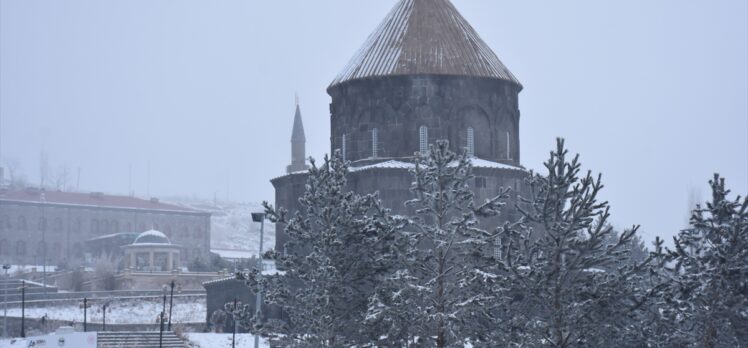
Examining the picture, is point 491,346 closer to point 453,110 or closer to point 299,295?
point 299,295

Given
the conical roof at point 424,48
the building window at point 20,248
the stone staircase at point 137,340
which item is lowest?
the stone staircase at point 137,340

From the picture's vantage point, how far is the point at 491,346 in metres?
22.3

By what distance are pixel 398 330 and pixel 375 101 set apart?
50.6 feet

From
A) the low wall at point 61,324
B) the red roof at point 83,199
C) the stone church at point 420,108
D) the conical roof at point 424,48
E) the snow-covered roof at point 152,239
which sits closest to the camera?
the stone church at point 420,108

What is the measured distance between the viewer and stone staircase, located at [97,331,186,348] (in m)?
39.6

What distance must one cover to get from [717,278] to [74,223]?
265ft

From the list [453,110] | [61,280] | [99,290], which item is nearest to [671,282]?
[453,110]

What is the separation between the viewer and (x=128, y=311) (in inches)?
2282

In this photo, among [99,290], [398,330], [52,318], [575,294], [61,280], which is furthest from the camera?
[61,280]

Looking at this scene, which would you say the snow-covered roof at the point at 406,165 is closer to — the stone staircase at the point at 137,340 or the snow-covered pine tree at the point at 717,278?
the stone staircase at the point at 137,340

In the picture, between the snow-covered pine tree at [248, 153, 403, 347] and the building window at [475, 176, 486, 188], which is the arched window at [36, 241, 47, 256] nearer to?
the building window at [475, 176, 486, 188]

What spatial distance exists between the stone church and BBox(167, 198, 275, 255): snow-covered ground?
94378 millimetres

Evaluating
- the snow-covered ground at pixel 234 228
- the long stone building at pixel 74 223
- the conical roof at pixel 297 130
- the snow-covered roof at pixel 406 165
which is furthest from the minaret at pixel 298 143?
the snow-covered ground at pixel 234 228

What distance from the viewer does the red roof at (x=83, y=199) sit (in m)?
97.2
